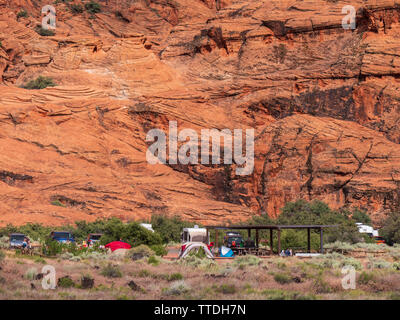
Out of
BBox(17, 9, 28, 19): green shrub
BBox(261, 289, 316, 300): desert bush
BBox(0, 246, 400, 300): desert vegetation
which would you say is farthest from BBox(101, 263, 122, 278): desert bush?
BBox(17, 9, 28, 19): green shrub

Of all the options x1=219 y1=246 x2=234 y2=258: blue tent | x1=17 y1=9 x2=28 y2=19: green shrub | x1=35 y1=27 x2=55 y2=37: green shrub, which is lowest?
x1=219 y1=246 x2=234 y2=258: blue tent

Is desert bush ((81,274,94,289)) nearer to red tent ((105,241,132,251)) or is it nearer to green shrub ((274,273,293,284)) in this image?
green shrub ((274,273,293,284))

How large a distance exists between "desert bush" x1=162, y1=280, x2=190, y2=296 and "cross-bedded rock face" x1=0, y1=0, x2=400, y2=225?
974 inches

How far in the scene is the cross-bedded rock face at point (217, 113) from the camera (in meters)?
44.9

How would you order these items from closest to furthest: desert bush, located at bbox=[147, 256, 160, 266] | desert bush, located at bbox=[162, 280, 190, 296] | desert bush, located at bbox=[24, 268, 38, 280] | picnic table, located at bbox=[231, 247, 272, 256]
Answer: desert bush, located at bbox=[162, 280, 190, 296]
desert bush, located at bbox=[24, 268, 38, 280]
desert bush, located at bbox=[147, 256, 160, 266]
picnic table, located at bbox=[231, 247, 272, 256]

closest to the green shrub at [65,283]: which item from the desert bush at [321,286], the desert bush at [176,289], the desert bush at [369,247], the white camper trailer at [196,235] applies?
the desert bush at [176,289]

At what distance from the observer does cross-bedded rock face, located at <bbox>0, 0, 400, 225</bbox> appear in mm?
44947

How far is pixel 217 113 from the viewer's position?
56156mm

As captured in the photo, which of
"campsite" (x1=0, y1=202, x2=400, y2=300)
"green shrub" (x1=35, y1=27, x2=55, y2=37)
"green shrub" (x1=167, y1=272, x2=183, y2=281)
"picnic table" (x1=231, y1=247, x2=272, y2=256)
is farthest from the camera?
"green shrub" (x1=35, y1=27, x2=55, y2=37)

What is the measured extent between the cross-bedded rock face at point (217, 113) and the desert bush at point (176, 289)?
81.2 ft

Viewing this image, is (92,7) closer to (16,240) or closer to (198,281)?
(16,240)
